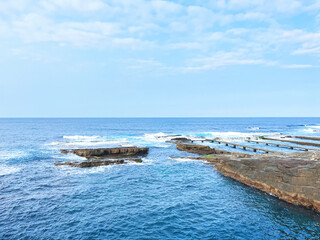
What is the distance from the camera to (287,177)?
27328 millimetres

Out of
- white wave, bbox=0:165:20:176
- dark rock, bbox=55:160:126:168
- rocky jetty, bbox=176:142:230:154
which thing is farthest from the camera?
rocky jetty, bbox=176:142:230:154

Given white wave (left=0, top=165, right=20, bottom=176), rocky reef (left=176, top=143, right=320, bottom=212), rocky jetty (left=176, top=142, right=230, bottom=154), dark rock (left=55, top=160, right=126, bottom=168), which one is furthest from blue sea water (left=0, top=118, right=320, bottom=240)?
rocky jetty (left=176, top=142, right=230, bottom=154)

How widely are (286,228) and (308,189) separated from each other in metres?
7.40

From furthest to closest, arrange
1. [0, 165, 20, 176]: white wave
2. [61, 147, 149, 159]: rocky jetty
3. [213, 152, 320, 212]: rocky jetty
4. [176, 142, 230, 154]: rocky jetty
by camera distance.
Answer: [176, 142, 230, 154]: rocky jetty, [61, 147, 149, 159]: rocky jetty, [0, 165, 20, 176]: white wave, [213, 152, 320, 212]: rocky jetty

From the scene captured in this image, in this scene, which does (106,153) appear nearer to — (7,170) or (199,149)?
(7,170)

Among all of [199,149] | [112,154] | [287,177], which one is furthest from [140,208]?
[199,149]

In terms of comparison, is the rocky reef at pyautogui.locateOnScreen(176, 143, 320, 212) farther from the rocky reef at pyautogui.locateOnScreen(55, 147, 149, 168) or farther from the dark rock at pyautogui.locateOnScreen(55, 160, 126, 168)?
the dark rock at pyautogui.locateOnScreen(55, 160, 126, 168)

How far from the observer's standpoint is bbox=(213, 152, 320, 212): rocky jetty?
2470 centimetres

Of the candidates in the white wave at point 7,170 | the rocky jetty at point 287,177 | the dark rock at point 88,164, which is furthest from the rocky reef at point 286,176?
the white wave at point 7,170

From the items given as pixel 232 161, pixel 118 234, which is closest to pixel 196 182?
pixel 232 161

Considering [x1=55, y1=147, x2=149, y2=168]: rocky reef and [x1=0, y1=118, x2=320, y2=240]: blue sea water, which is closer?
[x1=0, y1=118, x2=320, y2=240]: blue sea water

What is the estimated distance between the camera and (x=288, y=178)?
2714 centimetres

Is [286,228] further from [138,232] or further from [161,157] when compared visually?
[161,157]

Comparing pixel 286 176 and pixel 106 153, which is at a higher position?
pixel 286 176
